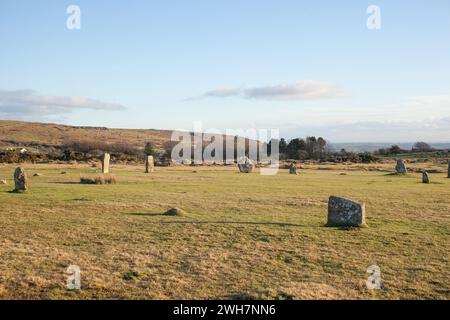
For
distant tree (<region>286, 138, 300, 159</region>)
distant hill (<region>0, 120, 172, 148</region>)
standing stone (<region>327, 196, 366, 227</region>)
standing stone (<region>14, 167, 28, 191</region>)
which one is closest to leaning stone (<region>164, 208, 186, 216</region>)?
standing stone (<region>327, 196, 366, 227</region>)

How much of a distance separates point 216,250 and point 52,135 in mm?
154370

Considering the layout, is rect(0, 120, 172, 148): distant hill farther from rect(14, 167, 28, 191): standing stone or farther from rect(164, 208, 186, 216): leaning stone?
rect(164, 208, 186, 216): leaning stone

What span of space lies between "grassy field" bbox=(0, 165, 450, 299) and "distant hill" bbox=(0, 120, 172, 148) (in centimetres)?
11962

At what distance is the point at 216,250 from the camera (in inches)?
478

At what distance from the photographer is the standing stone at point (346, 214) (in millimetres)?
15711

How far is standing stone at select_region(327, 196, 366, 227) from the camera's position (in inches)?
619

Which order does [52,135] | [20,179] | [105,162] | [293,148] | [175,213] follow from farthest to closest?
1. [52,135]
2. [293,148]
3. [105,162]
4. [20,179]
5. [175,213]

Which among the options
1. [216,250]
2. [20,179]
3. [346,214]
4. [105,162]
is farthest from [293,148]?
[216,250]

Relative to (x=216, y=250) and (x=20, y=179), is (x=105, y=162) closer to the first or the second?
(x=20, y=179)

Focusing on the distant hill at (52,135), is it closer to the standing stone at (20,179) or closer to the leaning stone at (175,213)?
the standing stone at (20,179)

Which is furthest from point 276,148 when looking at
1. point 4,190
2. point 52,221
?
point 52,221

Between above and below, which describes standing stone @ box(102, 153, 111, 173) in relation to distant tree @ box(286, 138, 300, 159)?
below
